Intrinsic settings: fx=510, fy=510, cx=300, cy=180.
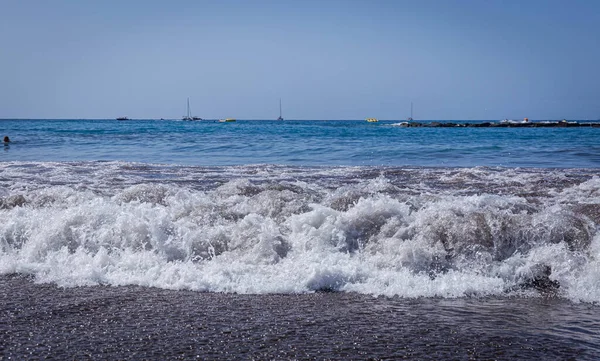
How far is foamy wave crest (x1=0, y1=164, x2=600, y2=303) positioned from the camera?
5.20 m

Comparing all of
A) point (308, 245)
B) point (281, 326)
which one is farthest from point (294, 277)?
point (281, 326)

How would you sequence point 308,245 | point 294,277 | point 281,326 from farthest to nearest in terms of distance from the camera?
point 308,245 < point 294,277 < point 281,326

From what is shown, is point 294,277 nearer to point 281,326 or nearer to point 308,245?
point 308,245

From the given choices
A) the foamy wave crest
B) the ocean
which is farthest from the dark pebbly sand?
the foamy wave crest

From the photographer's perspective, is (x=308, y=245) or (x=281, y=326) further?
(x=308, y=245)

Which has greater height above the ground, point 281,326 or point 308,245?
point 308,245

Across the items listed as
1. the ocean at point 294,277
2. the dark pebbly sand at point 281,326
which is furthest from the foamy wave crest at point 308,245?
the dark pebbly sand at point 281,326

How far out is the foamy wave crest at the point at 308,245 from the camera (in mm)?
5203

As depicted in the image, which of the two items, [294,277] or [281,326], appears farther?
[294,277]

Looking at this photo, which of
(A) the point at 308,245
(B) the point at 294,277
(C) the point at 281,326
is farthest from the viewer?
(A) the point at 308,245

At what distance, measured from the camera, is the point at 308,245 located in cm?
608

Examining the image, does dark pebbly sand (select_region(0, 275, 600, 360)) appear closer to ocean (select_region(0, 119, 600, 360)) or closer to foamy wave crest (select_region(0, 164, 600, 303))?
ocean (select_region(0, 119, 600, 360))

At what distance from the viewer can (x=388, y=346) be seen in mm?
3727

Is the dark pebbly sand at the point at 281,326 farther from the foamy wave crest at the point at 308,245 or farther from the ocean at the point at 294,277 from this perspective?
the foamy wave crest at the point at 308,245
